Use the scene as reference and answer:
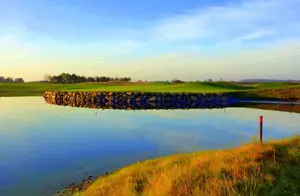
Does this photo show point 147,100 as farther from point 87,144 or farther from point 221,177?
point 221,177

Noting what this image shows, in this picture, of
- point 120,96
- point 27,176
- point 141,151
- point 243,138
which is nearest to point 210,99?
point 120,96

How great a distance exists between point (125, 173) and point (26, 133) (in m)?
13.6

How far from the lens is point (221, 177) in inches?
327

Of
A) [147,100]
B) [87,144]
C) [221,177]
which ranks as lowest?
[87,144]

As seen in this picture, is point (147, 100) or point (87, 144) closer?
point (87, 144)

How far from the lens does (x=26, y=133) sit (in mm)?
22641

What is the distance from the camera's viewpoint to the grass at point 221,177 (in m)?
7.35

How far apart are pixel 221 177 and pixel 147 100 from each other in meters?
43.0

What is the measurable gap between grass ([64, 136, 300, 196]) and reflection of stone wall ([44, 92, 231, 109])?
35.5m

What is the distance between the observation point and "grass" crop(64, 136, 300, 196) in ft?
24.1

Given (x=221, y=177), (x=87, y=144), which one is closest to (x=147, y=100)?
(x=87, y=144)

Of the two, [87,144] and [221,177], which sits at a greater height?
[221,177]

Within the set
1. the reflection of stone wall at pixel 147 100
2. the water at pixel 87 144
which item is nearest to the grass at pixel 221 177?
the water at pixel 87 144

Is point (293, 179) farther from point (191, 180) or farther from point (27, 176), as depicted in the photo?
point (27, 176)
